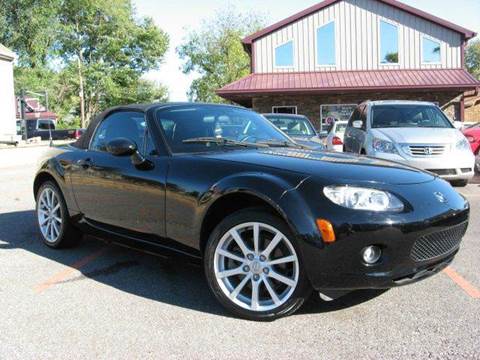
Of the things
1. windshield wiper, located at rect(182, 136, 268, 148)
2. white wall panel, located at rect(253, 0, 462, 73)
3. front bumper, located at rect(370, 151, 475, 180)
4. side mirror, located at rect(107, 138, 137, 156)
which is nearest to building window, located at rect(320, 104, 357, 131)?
white wall panel, located at rect(253, 0, 462, 73)

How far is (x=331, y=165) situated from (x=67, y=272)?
2.53m

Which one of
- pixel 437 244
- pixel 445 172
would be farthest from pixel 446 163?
pixel 437 244

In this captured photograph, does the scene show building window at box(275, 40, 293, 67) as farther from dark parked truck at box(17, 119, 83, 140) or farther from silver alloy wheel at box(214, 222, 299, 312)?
silver alloy wheel at box(214, 222, 299, 312)

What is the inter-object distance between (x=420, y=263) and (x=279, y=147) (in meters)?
1.60

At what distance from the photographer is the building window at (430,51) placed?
2445cm

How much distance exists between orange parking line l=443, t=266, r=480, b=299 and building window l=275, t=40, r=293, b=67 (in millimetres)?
21279

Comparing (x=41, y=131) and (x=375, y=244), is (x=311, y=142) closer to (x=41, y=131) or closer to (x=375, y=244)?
(x=375, y=244)

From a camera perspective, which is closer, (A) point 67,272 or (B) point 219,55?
(A) point 67,272

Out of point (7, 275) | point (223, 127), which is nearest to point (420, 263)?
point (223, 127)

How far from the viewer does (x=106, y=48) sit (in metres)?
52.9

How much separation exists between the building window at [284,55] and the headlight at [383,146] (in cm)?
1640

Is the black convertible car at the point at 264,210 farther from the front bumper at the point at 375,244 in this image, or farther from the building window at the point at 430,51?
the building window at the point at 430,51

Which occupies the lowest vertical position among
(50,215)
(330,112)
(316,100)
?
(50,215)

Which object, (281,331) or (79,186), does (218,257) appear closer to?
(281,331)
